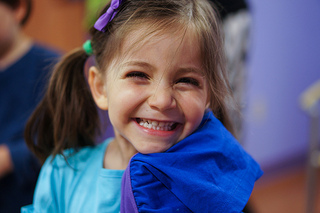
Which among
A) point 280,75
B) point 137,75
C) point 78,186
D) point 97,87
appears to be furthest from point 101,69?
point 280,75

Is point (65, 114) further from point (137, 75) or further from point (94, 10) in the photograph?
point (94, 10)

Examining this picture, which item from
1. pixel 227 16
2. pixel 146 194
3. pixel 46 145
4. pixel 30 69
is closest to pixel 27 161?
pixel 46 145

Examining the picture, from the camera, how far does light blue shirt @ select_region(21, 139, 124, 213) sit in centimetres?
80

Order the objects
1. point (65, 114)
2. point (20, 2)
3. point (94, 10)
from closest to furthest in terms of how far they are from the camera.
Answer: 1. point (65, 114)
2. point (20, 2)
3. point (94, 10)

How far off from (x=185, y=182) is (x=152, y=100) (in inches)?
6.6

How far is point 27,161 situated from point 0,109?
0.75ft

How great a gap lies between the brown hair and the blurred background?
6.26ft

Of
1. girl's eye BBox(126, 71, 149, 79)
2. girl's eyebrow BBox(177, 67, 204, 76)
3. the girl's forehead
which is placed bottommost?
girl's eye BBox(126, 71, 149, 79)

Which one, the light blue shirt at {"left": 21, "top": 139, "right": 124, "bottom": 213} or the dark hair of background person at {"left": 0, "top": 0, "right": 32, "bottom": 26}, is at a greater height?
the dark hair of background person at {"left": 0, "top": 0, "right": 32, "bottom": 26}

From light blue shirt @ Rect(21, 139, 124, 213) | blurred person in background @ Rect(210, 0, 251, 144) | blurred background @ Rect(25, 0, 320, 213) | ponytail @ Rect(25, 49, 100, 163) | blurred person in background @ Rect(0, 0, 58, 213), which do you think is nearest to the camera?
light blue shirt @ Rect(21, 139, 124, 213)

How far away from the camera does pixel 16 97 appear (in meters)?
1.25

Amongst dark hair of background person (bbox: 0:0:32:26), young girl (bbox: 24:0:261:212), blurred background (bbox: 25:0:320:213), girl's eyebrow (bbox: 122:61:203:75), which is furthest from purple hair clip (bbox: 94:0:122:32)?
blurred background (bbox: 25:0:320:213)

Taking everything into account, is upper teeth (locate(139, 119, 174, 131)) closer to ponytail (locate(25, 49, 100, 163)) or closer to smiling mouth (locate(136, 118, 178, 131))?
smiling mouth (locate(136, 118, 178, 131))

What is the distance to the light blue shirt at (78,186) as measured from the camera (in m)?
0.80
